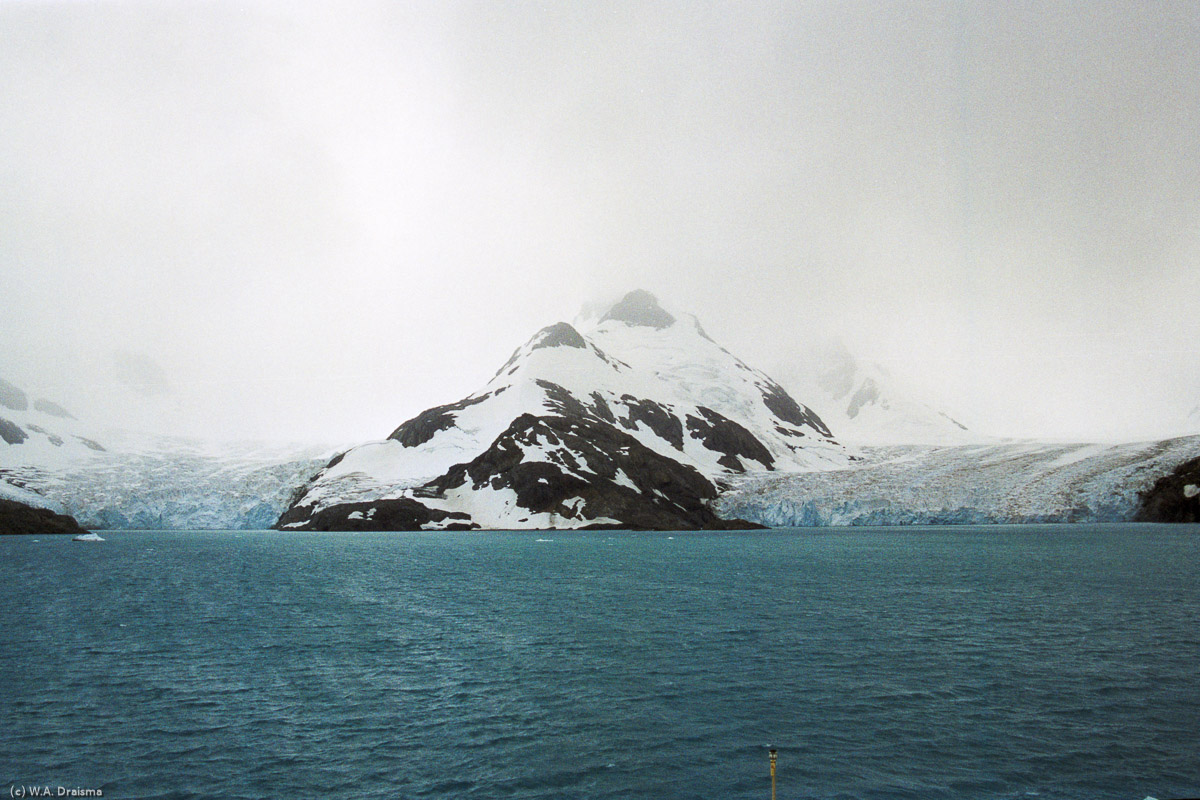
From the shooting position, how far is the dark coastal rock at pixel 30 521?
169m

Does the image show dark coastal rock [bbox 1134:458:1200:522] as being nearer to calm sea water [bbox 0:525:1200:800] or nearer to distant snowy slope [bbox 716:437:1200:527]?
distant snowy slope [bbox 716:437:1200:527]

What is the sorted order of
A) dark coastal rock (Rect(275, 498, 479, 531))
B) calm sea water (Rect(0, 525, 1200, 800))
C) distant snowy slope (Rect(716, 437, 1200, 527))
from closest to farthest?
calm sea water (Rect(0, 525, 1200, 800)) → distant snowy slope (Rect(716, 437, 1200, 527)) → dark coastal rock (Rect(275, 498, 479, 531))

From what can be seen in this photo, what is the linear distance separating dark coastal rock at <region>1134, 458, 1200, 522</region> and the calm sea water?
127 meters

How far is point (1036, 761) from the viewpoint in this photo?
22.2 m

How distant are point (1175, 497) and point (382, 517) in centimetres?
19674

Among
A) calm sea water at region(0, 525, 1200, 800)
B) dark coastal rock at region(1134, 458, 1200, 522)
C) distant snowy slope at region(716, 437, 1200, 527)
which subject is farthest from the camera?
distant snowy slope at region(716, 437, 1200, 527)

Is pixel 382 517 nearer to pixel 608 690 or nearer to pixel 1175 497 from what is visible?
pixel 608 690

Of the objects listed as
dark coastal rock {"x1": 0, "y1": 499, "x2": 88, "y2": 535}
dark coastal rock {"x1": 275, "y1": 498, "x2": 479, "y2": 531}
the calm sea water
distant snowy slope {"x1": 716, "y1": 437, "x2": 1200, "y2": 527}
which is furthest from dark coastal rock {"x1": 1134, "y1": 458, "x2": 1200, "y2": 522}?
dark coastal rock {"x1": 0, "y1": 499, "x2": 88, "y2": 535}

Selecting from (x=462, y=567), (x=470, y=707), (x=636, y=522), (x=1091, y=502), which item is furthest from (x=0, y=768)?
(x=1091, y=502)

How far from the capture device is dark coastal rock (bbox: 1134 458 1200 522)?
16188 cm

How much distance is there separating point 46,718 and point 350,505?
583 feet

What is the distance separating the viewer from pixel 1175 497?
164m

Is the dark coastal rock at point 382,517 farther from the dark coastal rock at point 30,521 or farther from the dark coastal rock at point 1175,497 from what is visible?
the dark coastal rock at point 1175,497

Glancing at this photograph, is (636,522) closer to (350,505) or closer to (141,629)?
(350,505)
